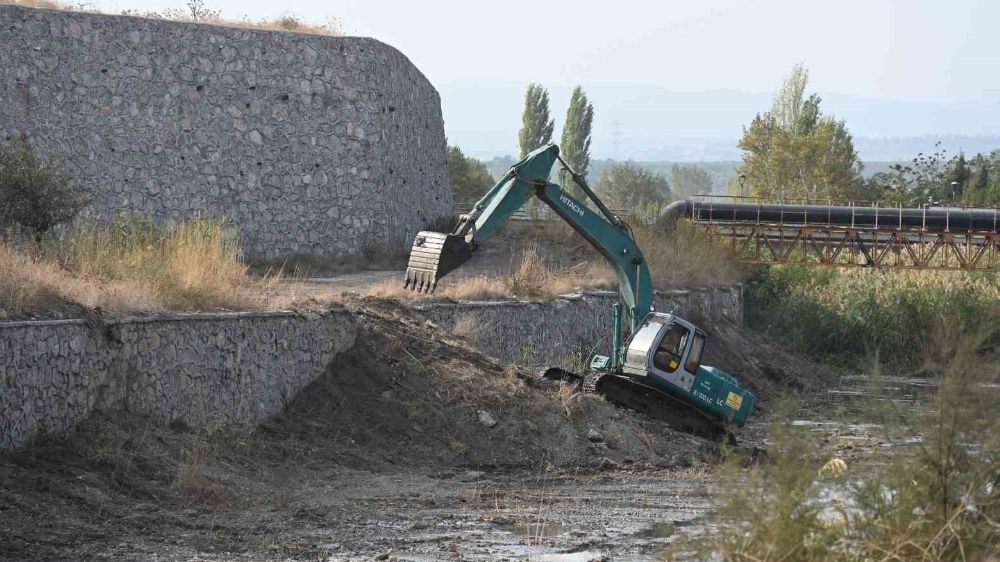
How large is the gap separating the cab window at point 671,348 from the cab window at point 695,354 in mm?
186

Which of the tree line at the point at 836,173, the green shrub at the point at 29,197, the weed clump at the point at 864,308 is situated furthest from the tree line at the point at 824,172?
the green shrub at the point at 29,197

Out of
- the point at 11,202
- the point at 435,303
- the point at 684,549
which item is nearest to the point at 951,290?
the point at 435,303

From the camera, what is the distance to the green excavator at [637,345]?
2300 centimetres

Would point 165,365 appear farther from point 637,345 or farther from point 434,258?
point 637,345

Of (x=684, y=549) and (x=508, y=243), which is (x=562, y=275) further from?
(x=684, y=549)

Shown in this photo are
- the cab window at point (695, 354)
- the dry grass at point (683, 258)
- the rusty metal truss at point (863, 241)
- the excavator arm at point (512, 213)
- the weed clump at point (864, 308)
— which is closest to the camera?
the excavator arm at point (512, 213)

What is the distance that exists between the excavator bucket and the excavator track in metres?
4.19

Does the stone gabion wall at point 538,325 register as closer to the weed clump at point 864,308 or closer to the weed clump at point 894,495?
the weed clump at point 864,308

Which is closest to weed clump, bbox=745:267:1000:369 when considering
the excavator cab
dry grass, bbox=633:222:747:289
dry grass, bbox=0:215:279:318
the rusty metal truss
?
the rusty metal truss

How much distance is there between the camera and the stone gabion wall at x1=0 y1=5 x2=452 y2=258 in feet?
111

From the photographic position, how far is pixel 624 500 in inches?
729

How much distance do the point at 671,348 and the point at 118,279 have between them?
862cm

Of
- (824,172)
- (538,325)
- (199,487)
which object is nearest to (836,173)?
(824,172)

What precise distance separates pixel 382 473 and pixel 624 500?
10.8 feet
